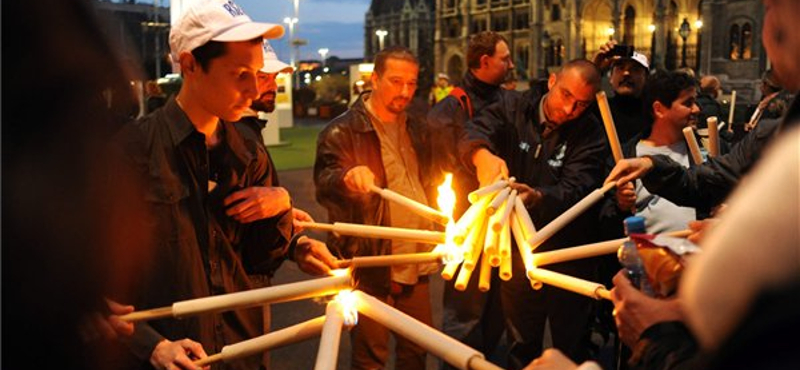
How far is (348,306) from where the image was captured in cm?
235

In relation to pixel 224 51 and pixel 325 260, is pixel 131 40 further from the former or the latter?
pixel 325 260

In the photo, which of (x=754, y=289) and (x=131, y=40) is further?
(x=131, y=40)

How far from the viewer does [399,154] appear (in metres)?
5.38

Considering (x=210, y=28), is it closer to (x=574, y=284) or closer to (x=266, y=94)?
(x=574, y=284)

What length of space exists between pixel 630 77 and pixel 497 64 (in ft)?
4.08

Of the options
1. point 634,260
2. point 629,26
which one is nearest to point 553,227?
point 634,260

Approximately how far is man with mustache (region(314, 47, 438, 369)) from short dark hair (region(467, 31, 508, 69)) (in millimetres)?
Result: 1411

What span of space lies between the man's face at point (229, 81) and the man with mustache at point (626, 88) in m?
4.15

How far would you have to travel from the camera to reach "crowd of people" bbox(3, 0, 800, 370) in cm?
96

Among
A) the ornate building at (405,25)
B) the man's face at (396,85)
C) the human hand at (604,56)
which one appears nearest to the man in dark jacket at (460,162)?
the man's face at (396,85)

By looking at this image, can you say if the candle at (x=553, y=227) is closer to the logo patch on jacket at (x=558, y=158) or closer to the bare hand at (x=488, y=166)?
the bare hand at (x=488, y=166)

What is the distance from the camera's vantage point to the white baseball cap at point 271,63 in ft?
15.1

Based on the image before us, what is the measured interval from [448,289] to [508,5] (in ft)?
303

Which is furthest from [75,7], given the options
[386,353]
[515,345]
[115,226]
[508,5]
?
[508,5]
